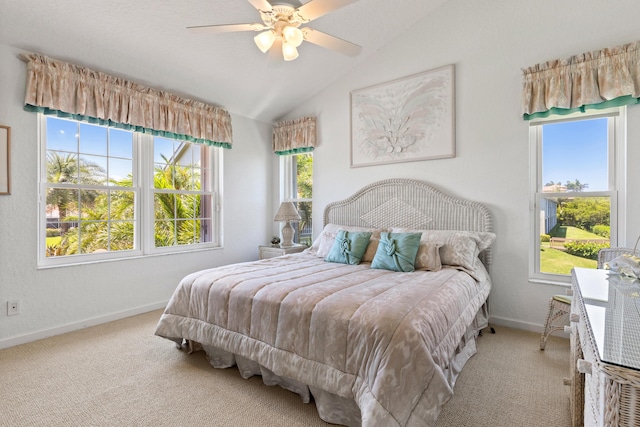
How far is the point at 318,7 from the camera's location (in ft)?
6.82

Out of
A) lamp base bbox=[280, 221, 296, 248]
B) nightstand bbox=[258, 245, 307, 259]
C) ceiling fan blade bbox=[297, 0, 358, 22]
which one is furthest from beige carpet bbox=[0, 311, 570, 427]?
ceiling fan blade bbox=[297, 0, 358, 22]

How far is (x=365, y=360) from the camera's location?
1.57 m

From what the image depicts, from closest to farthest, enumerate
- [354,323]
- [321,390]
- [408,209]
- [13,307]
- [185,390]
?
[354,323]
[321,390]
[185,390]
[13,307]
[408,209]

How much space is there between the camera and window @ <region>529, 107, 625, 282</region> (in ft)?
9.06

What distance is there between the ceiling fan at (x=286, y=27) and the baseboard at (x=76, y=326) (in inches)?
113

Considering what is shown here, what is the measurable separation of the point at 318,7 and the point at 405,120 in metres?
1.97

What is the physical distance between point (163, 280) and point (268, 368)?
7.94 feet

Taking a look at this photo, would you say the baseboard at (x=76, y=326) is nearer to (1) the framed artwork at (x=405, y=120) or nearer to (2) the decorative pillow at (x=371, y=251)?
(2) the decorative pillow at (x=371, y=251)

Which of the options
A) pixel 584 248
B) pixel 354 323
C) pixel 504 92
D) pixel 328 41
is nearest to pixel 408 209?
pixel 504 92

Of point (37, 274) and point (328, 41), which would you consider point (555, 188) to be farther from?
point (37, 274)

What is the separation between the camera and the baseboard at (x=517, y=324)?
2.95m

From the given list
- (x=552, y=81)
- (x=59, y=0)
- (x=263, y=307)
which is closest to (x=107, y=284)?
(x=263, y=307)

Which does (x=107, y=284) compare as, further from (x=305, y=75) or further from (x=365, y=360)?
(x=305, y=75)

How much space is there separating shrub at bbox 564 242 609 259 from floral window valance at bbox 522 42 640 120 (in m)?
1.20
